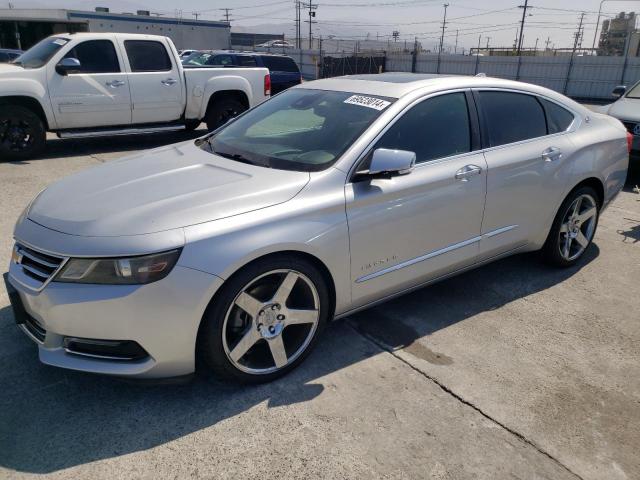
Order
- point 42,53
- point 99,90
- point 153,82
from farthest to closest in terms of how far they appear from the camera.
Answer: point 153,82 → point 99,90 → point 42,53

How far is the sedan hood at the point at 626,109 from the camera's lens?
7.77 metres

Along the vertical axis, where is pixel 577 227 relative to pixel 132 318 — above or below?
below

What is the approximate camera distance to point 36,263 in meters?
2.73

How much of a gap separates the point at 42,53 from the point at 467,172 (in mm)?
7543

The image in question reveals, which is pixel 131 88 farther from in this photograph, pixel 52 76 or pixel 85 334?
pixel 85 334

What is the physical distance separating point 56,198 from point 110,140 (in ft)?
25.4

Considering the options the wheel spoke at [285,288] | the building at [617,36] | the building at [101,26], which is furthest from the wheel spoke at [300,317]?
the building at [101,26]

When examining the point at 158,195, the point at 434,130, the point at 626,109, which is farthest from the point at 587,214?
the point at 626,109

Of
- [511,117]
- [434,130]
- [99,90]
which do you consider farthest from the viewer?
[99,90]

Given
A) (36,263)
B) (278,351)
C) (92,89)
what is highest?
(92,89)

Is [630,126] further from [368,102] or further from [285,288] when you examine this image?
[285,288]

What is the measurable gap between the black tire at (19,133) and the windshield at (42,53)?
2.57 feet

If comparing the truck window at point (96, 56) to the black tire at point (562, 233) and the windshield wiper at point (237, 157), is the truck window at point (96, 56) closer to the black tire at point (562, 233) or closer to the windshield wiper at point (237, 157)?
the windshield wiper at point (237, 157)

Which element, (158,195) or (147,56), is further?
(147,56)
